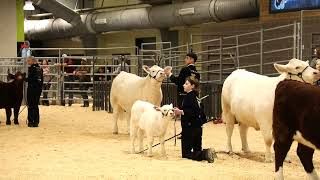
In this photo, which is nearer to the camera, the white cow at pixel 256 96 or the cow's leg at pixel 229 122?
the white cow at pixel 256 96

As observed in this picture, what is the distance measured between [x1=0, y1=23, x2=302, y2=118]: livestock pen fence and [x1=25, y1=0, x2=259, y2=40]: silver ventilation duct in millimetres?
1313

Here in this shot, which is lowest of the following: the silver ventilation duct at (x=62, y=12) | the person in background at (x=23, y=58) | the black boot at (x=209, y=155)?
the black boot at (x=209, y=155)

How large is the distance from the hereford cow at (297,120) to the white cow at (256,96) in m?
1.83

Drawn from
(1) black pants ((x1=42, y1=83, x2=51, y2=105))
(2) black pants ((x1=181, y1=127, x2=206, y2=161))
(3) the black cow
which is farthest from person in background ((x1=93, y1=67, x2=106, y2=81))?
(2) black pants ((x1=181, y1=127, x2=206, y2=161))

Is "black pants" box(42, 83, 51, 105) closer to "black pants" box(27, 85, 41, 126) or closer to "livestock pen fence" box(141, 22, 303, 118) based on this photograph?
"livestock pen fence" box(141, 22, 303, 118)

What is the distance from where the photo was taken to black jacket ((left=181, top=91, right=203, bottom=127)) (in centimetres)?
923

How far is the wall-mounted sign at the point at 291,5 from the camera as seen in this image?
641 inches

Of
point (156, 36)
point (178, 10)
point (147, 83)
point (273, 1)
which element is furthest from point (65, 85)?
point (147, 83)

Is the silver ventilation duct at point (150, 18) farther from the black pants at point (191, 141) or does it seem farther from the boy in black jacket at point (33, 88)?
the black pants at point (191, 141)

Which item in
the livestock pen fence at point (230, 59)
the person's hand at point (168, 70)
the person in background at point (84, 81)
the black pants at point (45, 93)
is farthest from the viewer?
the black pants at point (45, 93)

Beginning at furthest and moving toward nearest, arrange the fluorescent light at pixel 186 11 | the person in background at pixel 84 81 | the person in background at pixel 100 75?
the fluorescent light at pixel 186 11 → the person in background at pixel 84 81 → the person in background at pixel 100 75

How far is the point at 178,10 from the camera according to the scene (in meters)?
23.0

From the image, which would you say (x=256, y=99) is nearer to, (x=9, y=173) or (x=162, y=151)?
(x=162, y=151)

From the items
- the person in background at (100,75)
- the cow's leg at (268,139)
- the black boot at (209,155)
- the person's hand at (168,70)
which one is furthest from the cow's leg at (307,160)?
the person in background at (100,75)
